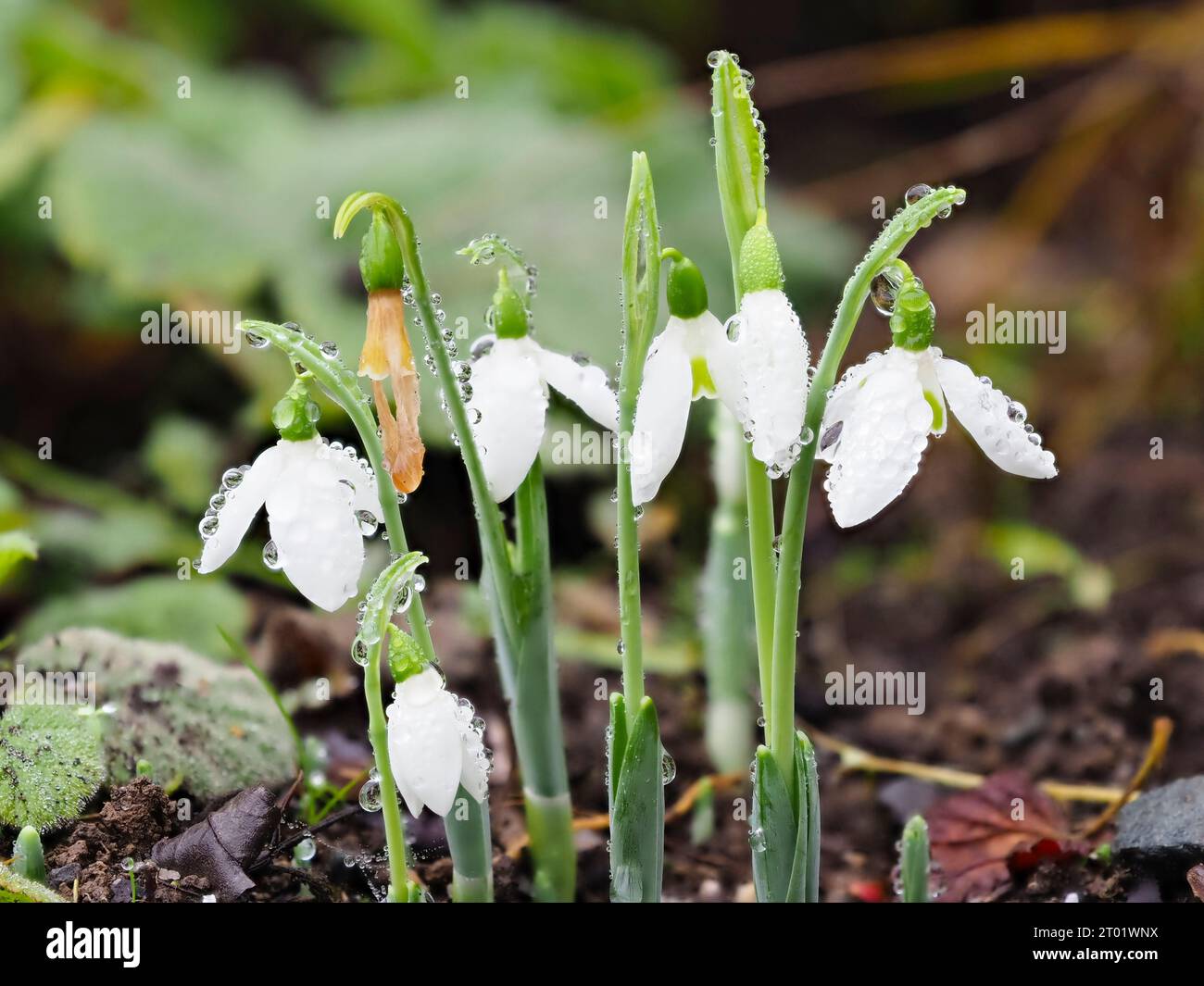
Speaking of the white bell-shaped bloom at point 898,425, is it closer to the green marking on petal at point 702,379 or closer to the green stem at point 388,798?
the green marking on petal at point 702,379

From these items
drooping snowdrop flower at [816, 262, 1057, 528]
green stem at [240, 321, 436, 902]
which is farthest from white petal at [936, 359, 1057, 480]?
green stem at [240, 321, 436, 902]

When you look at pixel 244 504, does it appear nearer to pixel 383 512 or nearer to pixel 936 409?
pixel 383 512

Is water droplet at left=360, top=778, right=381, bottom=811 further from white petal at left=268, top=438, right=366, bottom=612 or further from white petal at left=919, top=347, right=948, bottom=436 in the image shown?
white petal at left=919, top=347, right=948, bottom=436

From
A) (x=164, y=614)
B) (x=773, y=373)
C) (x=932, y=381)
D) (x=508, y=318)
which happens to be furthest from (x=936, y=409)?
(x=164, y=614)

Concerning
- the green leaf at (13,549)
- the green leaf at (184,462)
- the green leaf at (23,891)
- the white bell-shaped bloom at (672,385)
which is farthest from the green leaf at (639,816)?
the green leaf at (184,462)

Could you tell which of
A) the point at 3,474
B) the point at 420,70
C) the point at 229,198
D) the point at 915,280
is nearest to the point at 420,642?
the point at 915,280
